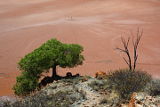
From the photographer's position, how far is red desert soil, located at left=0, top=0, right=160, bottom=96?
21.7 meters

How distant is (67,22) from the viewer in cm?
3167

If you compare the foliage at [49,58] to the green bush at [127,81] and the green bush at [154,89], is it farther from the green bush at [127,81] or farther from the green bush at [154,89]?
the green bush at [154,89]

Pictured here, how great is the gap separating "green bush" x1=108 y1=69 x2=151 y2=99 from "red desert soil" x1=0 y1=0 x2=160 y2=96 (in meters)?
7.02

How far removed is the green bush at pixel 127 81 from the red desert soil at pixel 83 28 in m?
7.02

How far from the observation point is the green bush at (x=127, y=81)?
1107 centimetres

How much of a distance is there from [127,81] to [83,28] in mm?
18104

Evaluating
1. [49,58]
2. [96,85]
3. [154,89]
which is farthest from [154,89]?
[49,58]

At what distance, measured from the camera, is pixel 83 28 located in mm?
29406

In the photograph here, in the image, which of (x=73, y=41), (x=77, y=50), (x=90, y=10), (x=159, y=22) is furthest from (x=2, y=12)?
(x=77, y=50)

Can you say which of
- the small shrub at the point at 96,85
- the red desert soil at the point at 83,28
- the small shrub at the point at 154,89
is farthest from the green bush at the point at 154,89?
the red desert soil at the point at 83,28

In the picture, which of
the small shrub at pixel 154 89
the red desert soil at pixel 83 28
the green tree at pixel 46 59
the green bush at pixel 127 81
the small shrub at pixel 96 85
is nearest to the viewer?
the small shrub at pixel 154 89

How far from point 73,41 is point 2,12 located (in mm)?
14921

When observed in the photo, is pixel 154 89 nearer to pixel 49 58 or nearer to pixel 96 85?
pixel 96 85

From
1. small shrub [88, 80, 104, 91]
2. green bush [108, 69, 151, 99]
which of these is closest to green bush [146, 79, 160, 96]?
green bush [108, 69, 151, 99]
